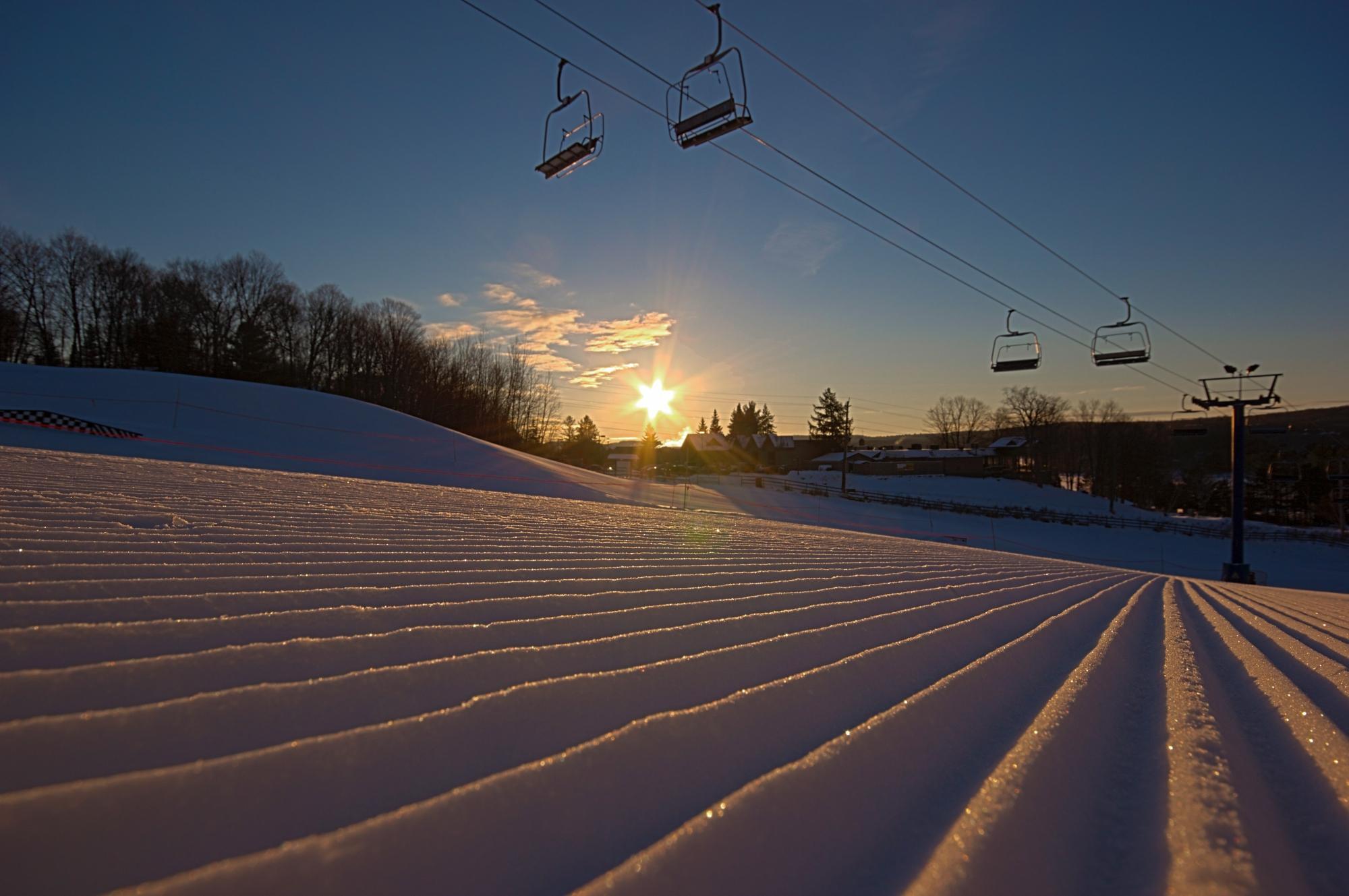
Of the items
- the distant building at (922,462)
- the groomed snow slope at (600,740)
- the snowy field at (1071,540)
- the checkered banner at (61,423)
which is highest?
the distant building at (922,462)

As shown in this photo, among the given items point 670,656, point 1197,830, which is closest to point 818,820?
point 1197,830

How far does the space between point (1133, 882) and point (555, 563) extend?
311cm

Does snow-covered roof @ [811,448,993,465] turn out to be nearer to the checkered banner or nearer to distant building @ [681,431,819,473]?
distant building @ [681,431,819,473]

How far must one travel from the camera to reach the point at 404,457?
22047 mm

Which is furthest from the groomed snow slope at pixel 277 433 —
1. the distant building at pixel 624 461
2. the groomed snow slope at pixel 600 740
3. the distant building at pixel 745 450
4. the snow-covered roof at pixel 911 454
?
the distant building at pixel 745 450

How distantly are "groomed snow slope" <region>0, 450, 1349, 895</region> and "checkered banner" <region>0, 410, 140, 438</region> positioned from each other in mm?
19280

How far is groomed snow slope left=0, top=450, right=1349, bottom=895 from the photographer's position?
3.85 ft

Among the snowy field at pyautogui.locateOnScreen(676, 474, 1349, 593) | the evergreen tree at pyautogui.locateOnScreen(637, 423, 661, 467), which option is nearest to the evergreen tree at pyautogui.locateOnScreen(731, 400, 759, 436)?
the evergreen tree at pyautogui.locateOnScreen(637, 423, 661, 467)

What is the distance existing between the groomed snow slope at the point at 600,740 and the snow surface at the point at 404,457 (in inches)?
528

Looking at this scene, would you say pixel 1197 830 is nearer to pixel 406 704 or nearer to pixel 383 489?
pixel 406 704

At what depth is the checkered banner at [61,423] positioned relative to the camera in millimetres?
17984

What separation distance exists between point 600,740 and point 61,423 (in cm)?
2470

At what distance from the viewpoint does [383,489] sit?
8469 mm

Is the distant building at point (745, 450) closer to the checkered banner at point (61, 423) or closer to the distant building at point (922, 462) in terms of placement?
the distant building at point (922, 462)
